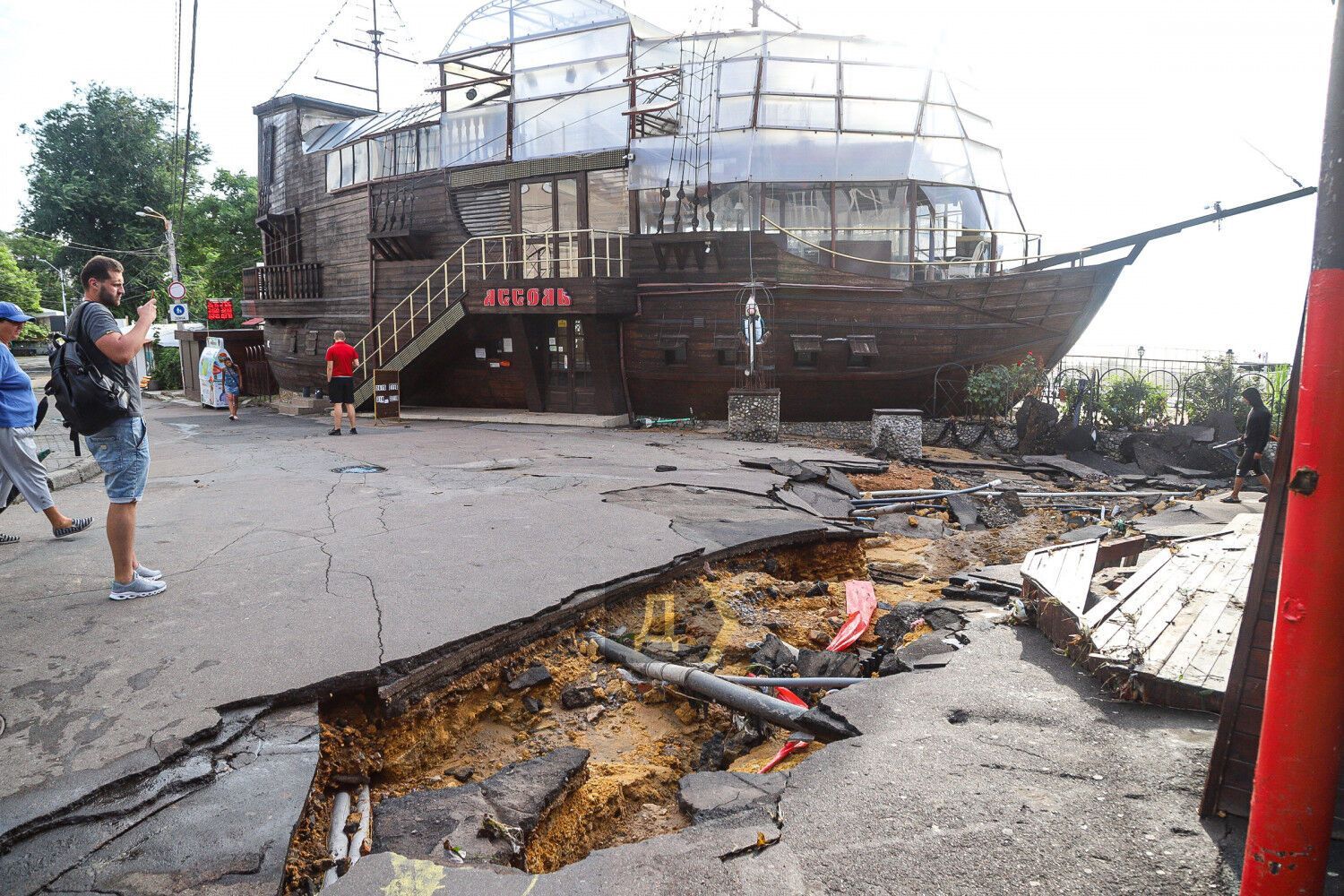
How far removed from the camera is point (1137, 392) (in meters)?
16.0

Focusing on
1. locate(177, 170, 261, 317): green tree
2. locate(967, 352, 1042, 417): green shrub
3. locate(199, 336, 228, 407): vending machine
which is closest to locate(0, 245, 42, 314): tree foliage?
locate(177, 170, 261, 317): green tree

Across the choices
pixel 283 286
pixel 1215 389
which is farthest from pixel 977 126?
pixel 283 286

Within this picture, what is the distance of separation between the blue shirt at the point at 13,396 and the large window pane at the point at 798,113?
45.3 feet

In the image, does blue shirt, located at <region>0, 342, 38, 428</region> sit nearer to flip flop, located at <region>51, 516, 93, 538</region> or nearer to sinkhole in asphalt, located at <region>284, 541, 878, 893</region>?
flip flop, located at <region>51, 516, 93, 538</region>

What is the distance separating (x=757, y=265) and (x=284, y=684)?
45.5 feet

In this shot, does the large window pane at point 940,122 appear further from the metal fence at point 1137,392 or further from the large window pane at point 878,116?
the metal fence at point 1137,392

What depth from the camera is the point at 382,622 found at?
4.88 metres

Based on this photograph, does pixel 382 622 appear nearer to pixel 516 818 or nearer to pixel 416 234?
pixel 516 818

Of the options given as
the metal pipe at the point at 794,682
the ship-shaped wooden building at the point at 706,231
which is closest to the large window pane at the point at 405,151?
the ship-shaped wooden building at the point at 706,231

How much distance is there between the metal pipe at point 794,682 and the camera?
4.80m

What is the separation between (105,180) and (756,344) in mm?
54073

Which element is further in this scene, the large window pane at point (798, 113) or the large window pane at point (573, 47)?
the large window pane at point (573, 47)

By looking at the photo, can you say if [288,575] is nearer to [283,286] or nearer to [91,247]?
[283,286]

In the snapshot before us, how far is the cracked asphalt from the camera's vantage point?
362 cm
